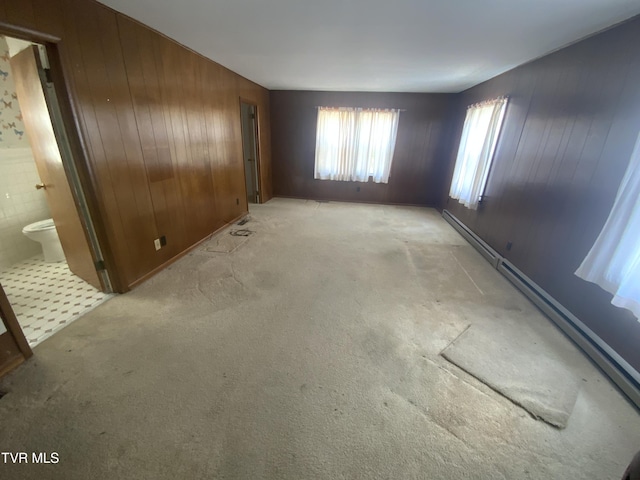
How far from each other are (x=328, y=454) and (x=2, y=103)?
4.21m

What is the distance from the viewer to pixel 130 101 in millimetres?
2201

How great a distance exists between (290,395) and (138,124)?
252cm

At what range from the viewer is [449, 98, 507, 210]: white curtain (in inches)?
135

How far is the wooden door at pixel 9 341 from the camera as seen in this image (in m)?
1.49

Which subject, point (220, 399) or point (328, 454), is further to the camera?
point (220, 399)

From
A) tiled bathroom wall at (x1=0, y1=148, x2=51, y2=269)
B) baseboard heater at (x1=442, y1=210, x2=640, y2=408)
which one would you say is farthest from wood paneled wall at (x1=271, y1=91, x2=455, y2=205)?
tiled bathroom wall at (x1=0, y1=148, x2=51, y2=269)

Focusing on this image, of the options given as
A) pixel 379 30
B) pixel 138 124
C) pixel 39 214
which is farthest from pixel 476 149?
pixel 39 214

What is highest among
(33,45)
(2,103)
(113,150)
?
(33,45)

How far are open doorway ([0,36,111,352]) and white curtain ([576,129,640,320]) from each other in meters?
3.68

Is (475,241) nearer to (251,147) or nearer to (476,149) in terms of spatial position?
(476,149)

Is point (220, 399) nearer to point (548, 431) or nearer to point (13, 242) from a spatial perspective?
point (548, 431)

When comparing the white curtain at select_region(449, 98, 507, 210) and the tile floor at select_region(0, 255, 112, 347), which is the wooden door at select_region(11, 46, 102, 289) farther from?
the white curtain at select_region(449, 98, 507, 210)

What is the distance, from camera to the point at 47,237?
271 centimetres

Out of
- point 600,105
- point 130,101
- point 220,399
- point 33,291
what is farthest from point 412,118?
point 33,291
